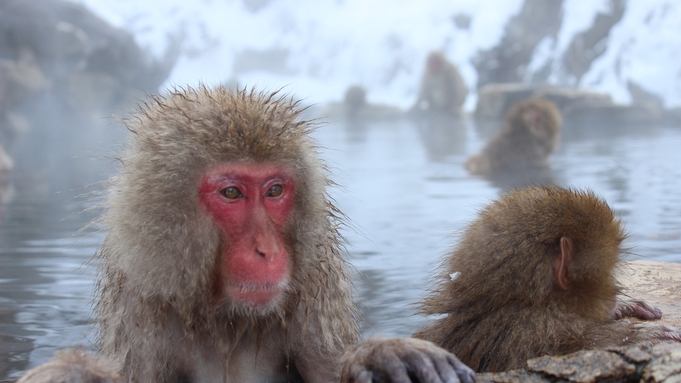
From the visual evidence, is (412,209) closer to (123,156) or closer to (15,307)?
(15,307)

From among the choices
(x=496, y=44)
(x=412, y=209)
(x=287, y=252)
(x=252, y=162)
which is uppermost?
(x=496, y=44)

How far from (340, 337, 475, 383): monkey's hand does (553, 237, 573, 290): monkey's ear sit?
76cm

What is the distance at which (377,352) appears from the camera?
213cm

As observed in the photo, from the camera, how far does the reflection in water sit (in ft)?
12.4

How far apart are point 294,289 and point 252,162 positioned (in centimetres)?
45

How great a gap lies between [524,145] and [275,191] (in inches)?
302

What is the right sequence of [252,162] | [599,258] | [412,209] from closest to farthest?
[252,162] < [599,258] < [412,209]

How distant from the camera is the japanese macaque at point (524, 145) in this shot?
9.46 metres

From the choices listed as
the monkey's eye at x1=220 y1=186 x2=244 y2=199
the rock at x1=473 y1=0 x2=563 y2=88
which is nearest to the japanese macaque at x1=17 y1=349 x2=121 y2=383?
the monkey's eye at x1=220 y1=186 x2=244 y2=199

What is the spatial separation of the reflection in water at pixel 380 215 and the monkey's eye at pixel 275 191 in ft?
1.94

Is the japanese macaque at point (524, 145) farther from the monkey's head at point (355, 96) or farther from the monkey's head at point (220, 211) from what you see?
the monkey's head at point (355, 96)

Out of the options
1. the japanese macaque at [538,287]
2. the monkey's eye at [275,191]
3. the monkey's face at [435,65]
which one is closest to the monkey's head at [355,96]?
the monkey's face at [435,65]

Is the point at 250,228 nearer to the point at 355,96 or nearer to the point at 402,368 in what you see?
the point at 402,368

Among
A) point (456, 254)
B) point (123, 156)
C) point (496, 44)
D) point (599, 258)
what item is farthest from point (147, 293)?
point (496, 44)
